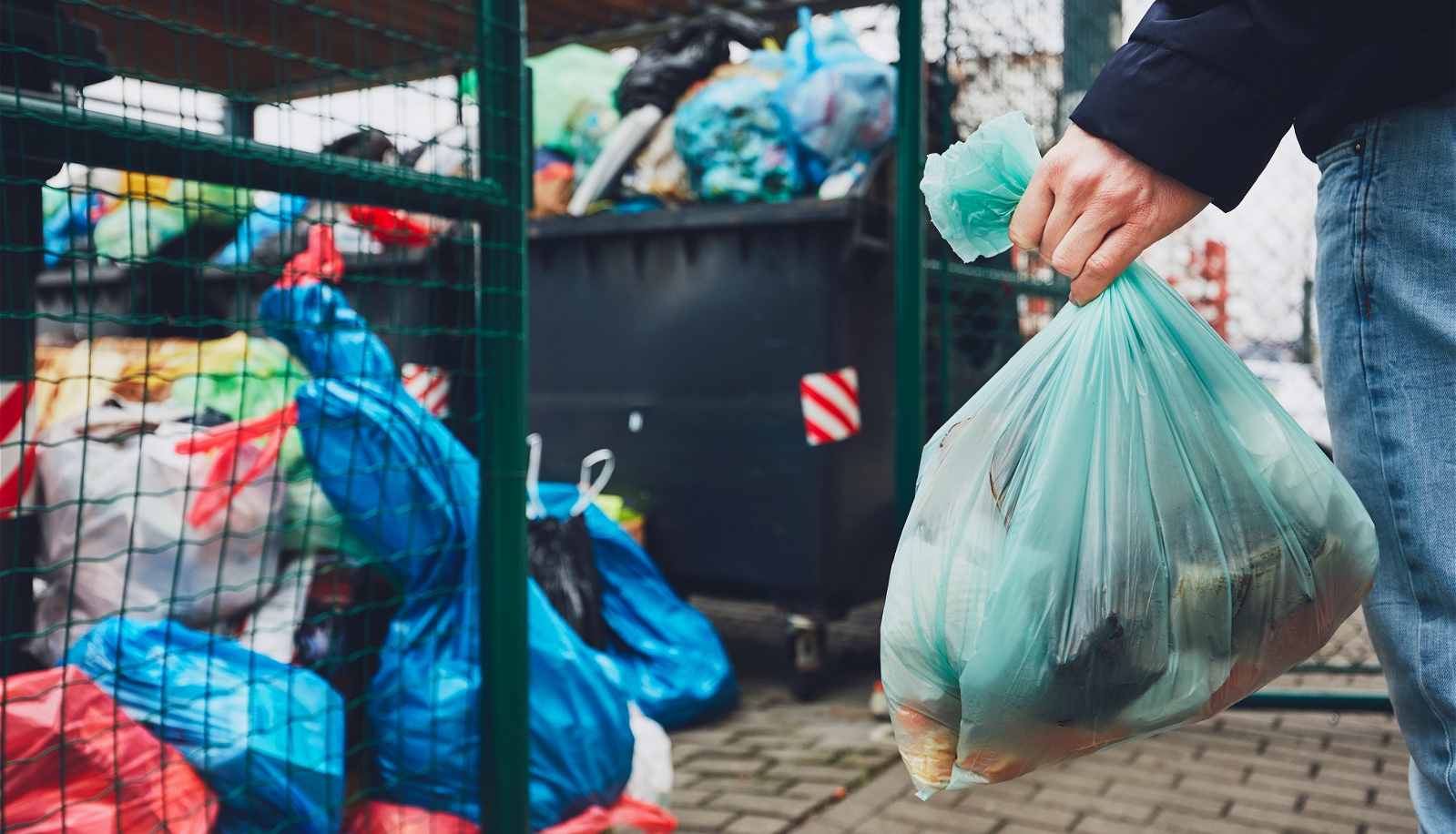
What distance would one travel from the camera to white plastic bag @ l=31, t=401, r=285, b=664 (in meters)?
2.11

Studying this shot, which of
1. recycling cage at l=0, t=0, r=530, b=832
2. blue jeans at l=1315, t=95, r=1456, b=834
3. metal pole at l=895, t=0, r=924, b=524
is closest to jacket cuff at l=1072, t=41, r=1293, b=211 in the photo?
blue jeans at l=1315, t=95, r=1456, b=834

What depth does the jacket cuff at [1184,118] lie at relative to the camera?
992 millimetres

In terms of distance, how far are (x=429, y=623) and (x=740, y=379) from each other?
5.19ft

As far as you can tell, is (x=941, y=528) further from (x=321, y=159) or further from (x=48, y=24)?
(x=48, y=24)

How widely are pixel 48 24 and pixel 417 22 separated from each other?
337 cm

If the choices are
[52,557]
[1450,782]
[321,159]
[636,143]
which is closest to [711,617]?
[636,143]

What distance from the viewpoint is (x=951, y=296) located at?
143 inches

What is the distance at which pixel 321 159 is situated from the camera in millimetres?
1793

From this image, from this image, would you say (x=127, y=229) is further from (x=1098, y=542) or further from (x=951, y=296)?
(x=1098, y=542)

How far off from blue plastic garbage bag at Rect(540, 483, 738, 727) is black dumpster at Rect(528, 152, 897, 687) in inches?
11.1

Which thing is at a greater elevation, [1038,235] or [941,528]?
[1038,235]

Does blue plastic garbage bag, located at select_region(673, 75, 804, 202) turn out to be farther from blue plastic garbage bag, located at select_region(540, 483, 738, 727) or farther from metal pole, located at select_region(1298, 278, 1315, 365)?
metal pole, located at select_region(1298, 278, 1315, 365)

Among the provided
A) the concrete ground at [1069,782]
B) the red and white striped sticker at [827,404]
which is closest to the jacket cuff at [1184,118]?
the concrete ground at [1069,782]

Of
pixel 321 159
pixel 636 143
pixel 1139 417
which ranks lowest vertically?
pixel 1139 417
